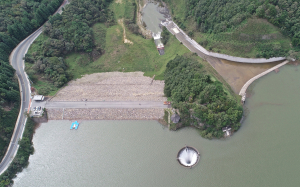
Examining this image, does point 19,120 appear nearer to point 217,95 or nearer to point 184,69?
point 184,69

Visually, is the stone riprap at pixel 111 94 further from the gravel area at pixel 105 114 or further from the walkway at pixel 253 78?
the walkway at pixel 253 78

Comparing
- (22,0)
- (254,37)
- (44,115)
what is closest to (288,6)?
(254,37)

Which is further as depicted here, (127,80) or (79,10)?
(79,10)

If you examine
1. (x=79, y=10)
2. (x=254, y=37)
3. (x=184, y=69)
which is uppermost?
(x=254, y=37)

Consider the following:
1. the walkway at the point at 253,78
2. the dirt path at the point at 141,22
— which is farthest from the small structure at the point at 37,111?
the walkway at the point at 253,78

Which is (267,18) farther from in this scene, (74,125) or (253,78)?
(74,125)

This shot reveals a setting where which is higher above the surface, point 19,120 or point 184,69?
point 184,69
